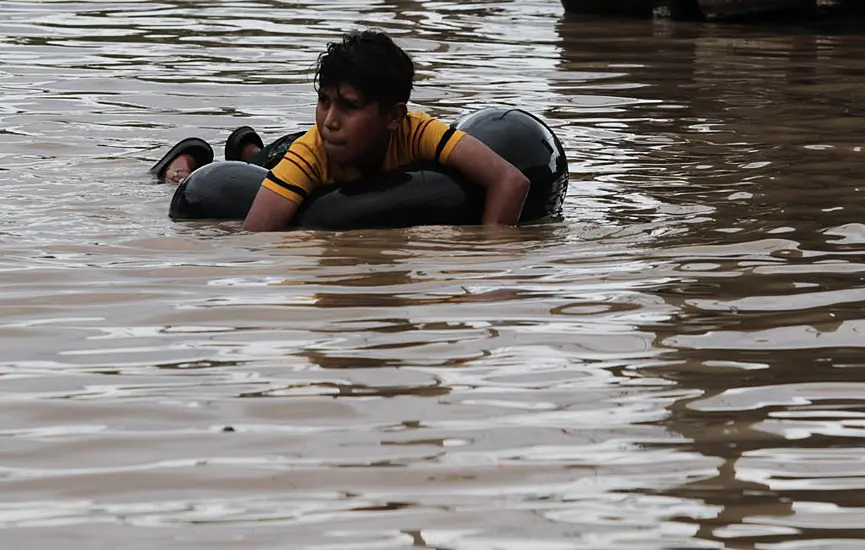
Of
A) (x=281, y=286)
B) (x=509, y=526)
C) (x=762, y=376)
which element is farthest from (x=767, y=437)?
(x=281, y=286)

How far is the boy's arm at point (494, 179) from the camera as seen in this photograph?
7.82 meters

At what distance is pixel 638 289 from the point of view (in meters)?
6.04

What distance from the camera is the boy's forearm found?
7812 mm

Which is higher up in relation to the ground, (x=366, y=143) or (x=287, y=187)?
(x=366, y=143)

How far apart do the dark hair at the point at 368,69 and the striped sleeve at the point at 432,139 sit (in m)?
0.27

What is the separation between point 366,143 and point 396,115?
232 millimetres

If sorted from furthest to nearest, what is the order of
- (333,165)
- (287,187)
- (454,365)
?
1. (333,165)
2. (287,187)
3. (454,365)

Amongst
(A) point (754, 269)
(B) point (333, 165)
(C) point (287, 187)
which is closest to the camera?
(A) point (754, 269)

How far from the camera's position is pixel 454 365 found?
16.2 feet

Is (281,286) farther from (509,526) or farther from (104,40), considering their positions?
(104,40)

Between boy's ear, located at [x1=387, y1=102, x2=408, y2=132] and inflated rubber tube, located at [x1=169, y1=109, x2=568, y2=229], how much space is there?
0.83 ft

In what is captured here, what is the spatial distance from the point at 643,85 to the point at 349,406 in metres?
10.1

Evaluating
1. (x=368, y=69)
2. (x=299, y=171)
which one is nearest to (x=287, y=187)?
(x=299, y=171)

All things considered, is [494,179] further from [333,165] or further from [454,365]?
[454,365]
